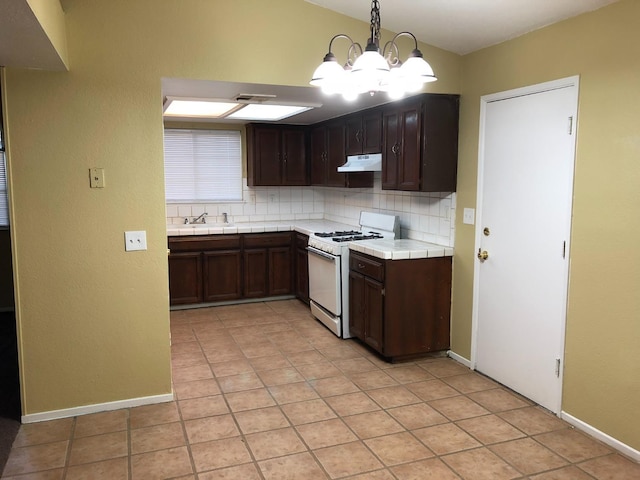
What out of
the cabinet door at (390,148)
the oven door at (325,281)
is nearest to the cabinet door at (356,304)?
the oven door at (325,281)

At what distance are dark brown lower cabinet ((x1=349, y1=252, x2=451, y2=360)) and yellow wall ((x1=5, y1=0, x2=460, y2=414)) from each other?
5.37 feet

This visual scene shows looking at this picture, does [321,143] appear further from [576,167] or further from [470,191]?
[576,167]

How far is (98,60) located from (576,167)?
9.52 ft

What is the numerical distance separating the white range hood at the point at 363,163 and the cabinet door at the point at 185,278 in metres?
1.93

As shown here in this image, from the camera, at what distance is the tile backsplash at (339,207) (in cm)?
437

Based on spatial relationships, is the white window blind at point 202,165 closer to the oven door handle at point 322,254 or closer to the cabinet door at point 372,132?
the oven door handle at point 322,254

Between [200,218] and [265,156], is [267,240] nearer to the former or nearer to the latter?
[200,218]

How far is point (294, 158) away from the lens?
20.7 feet

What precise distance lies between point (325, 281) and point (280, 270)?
4.22ft

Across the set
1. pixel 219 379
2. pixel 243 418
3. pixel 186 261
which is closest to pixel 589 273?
pixel 243 418

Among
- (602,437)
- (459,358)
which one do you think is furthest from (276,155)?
(602,437)

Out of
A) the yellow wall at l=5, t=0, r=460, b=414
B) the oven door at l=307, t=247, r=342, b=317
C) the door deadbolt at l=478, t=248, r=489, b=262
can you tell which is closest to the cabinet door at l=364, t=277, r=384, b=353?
the oven door at l=307, t=247, r=342, b=317

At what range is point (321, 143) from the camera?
5977mm

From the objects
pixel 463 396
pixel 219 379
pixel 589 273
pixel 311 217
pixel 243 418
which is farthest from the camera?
pixel 311 217
